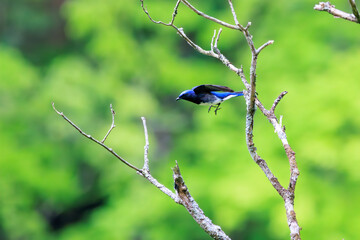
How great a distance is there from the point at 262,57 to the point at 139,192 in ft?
13.3

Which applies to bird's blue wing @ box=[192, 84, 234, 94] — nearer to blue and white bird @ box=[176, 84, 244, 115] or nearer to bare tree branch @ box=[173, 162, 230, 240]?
blue and white bird @ box=[176, 84, 244, 115]

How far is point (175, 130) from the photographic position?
13562 mm

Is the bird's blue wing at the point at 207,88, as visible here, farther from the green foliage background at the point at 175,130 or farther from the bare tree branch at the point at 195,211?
the green foliage background at the point at 175,130

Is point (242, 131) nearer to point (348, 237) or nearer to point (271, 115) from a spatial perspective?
point (348, 237)

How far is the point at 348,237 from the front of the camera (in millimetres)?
8664

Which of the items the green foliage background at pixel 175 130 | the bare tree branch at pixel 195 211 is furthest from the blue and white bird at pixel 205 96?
the green foliage background at pixel 175 130

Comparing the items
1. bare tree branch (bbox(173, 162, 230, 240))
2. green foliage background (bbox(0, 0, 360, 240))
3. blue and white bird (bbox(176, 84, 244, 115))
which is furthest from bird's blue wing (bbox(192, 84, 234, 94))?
green foliage background (bbox(0, 0, 360, 240))

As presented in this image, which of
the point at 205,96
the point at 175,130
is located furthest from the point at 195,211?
the point at 175,130

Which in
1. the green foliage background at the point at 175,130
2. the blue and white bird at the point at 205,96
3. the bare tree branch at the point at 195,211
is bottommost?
the bare tree branch at the point at 195,211

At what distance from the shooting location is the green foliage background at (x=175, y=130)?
365 inches

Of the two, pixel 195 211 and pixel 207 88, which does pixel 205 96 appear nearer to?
pixel 207 88

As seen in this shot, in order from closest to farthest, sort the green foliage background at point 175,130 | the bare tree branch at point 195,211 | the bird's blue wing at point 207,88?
the bird's blue wing at point 207,88, the bare tree branch at point 195,211, the green foliage background at point 175,130

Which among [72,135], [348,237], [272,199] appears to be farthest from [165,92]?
[348,237]

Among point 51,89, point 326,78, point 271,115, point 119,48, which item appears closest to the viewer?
point 271,115
